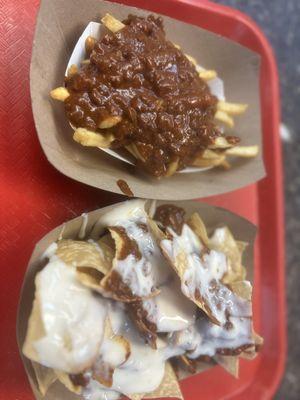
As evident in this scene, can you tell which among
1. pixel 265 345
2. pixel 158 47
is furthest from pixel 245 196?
pixel 158 47

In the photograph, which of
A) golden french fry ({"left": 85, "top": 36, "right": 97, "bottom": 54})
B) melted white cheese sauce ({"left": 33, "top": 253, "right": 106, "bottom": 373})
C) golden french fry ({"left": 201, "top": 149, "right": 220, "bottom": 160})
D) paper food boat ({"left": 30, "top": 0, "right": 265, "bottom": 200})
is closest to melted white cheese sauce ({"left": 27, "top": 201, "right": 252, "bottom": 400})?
melted white cheese sauce ({"left": 33, "top": 253, "right": 106, "bottom": 373})

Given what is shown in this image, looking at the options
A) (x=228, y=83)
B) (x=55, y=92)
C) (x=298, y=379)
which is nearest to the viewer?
(x=55, y=92)

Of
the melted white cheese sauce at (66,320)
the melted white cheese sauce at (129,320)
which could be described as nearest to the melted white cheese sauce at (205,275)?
the melted white cheese sauce at (129,320)

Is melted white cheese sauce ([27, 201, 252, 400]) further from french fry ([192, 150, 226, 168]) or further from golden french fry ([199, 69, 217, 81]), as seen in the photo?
golden french fry ([199, 69, 217, 81])

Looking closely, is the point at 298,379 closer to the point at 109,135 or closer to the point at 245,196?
the point at 245,196

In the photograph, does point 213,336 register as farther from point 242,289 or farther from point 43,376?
point 43,376

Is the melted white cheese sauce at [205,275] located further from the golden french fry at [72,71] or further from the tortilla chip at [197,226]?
the golden french fry at [72,71]

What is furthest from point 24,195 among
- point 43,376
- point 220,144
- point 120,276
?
point 220,144
